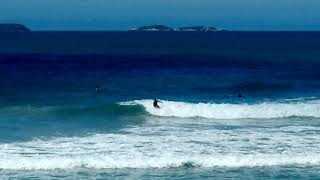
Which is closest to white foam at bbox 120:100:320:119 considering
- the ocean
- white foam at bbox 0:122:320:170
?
the ocean

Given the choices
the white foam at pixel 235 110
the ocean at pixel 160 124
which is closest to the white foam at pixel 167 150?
the ocean at pixel 160 124

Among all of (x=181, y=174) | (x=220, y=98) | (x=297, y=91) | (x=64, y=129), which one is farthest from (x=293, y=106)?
(x=181, y=174)

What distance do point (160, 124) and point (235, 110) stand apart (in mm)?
4682

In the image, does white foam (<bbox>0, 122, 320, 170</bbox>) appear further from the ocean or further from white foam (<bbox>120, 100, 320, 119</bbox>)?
white foam (<bbox>120, 100, 320, 119</bbox>)

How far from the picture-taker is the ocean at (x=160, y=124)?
63.7ft

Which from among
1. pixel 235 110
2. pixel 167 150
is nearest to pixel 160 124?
pixel 235 110

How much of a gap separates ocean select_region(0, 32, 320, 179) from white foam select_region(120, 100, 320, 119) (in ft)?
0.15

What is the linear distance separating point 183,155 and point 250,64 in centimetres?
4225

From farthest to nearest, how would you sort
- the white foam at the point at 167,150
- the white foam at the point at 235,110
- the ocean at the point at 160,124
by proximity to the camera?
the white foam at the point at 235,110 → the white foam at the point at 167,150 → the ocean at the point at 160,124

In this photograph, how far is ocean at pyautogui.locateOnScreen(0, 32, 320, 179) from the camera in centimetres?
1941

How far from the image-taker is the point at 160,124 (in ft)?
91.0

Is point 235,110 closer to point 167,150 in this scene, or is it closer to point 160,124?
point 160,124

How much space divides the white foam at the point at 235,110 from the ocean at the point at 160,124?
0.15ft

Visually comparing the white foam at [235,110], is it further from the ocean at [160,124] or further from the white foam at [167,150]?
the white foam at [167,150]
